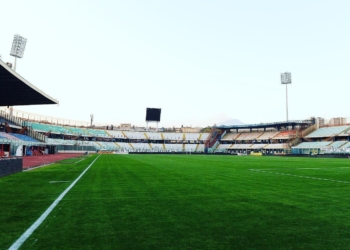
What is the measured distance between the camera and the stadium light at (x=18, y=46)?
5528cm

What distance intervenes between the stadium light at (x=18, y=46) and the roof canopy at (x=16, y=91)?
39.4 metres

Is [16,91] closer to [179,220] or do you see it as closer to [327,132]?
[179,220]

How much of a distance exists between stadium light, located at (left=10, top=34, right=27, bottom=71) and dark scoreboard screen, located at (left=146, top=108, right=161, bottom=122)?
5513cm

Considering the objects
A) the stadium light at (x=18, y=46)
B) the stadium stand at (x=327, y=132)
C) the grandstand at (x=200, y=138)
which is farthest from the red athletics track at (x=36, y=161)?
the stadium stand at (x=327, y=132)

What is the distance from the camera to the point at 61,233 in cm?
486

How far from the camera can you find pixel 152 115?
107m

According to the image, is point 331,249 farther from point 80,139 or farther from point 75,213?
point 80,139

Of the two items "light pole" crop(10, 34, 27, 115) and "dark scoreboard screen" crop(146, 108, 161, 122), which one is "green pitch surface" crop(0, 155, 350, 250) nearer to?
"light pole" crop(10, 34, 27, 115)

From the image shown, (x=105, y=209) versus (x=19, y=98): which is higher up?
(x=19, y=98)

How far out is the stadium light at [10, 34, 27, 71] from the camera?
5528cm

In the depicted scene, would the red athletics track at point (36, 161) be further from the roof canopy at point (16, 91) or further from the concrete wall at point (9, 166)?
the roof canopy at point (16, 91)

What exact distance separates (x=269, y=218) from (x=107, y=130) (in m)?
104

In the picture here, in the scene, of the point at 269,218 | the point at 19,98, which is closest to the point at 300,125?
the point at 19,98

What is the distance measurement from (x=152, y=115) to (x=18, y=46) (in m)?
56.9
